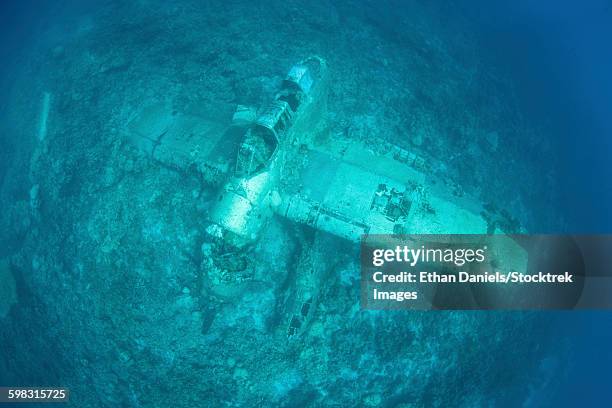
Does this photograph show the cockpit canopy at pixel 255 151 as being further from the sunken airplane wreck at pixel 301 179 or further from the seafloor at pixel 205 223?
the seafloor at pixel 205 223

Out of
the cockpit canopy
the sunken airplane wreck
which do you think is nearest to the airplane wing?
the sunken airplane wreck

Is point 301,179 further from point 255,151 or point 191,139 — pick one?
point 191,139

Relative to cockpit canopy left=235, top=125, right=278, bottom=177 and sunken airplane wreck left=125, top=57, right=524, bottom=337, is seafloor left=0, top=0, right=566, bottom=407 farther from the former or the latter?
cockpit canopy left=235, top=125, right=278, bottom=177

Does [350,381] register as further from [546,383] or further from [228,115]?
[228,115]

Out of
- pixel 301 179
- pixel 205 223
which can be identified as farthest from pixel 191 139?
pixel 301 179

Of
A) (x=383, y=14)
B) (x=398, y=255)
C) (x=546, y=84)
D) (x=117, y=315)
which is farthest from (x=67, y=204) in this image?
(x=546, y=84)

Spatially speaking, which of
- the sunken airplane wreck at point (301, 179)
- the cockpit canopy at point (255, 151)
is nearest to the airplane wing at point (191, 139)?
the sunken airplane wreck at point (301, 179)
